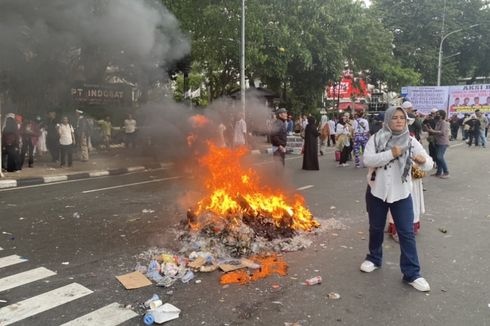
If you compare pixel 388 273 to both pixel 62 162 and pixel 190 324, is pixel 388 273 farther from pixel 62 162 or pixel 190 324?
pixel 62 162

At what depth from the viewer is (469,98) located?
85.8ft

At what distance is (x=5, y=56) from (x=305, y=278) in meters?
7.07

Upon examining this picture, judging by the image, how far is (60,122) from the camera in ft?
42.4

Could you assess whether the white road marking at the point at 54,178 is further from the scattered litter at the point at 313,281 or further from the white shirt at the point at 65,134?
the scattered litter at the point at 313,281

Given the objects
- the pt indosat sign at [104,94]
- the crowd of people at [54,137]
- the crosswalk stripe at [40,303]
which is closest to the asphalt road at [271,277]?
the crosswalk stripe at [40,303]

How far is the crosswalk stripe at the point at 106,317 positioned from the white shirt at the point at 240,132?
914cm

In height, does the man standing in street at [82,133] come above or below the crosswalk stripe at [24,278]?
above

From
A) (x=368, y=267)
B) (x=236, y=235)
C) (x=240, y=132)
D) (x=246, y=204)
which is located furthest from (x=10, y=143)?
(x=368, y=267)

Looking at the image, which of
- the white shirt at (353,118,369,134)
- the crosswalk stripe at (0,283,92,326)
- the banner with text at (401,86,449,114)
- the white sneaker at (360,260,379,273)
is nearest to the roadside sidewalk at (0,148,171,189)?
the white shirt at (353,118,369,134)

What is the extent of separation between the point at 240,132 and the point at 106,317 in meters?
10.4

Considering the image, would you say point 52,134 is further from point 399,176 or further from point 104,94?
point 399,176

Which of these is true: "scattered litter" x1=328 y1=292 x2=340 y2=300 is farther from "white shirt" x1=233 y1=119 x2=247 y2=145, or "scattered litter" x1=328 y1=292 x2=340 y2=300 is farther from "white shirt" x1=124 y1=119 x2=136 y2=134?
"white shirt" x1=124 y1=119 x2=136 y2=134

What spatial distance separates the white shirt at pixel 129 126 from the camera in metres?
14.4

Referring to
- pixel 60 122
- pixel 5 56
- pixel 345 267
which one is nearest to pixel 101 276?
pixel 345 267
